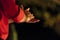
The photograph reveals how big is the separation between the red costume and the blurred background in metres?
0.04

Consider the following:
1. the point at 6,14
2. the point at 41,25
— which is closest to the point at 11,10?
the point at 6,14

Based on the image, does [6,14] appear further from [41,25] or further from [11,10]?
[41,25]

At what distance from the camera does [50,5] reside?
96 centimetres

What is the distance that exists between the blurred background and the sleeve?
42 millimetres

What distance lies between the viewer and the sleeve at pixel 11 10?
3.02 feet

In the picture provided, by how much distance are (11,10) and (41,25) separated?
24 cm

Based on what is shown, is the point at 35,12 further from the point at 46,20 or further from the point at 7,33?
the point at 7,33

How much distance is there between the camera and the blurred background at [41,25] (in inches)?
37.5

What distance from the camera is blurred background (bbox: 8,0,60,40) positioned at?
952mm

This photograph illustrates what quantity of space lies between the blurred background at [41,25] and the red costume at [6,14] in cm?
4

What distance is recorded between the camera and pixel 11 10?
930 mm

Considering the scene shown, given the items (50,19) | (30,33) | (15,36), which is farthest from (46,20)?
(15,36)

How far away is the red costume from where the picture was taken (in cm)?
92

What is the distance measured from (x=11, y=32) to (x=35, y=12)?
0.72ft
